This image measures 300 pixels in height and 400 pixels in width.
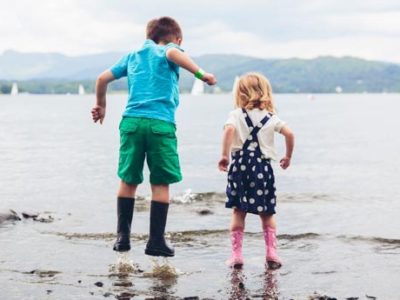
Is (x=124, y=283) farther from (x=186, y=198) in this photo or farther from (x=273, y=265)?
(x=186, y=198)

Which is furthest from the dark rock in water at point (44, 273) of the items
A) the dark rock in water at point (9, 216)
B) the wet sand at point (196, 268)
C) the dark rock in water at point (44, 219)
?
the dark rock in water at point (44, 219)

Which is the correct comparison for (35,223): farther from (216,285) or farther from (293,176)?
(293,176)

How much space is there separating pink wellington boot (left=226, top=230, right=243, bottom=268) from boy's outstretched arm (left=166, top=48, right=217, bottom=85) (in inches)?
66.3

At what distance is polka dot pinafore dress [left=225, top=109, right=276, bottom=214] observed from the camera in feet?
24.0

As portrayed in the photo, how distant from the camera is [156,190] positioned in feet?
23.3

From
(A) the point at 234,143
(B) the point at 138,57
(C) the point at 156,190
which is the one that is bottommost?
(C) the point at 156,190

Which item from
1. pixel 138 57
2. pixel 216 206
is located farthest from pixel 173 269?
pixel 216 206

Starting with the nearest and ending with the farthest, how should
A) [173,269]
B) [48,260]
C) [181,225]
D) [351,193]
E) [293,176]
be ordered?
1. [173,269]
2. [48,260]
3. [181,225]
4. [351,193]
5. [293,176]

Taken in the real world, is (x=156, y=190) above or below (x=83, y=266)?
above

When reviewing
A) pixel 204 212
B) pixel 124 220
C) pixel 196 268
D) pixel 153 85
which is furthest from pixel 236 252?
pixel 204 212

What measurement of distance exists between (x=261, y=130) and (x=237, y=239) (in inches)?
43.9

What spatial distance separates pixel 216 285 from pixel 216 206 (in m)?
6.35

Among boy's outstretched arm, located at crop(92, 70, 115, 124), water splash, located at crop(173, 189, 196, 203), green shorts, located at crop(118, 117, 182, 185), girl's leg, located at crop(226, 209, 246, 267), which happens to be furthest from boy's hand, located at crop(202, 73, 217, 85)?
water splash, located at crop(173, 189, 196, 203)

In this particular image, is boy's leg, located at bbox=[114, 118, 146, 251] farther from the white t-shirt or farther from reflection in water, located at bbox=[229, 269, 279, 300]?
reflection in water, located at bbox=[229, 269, 279, 300]
